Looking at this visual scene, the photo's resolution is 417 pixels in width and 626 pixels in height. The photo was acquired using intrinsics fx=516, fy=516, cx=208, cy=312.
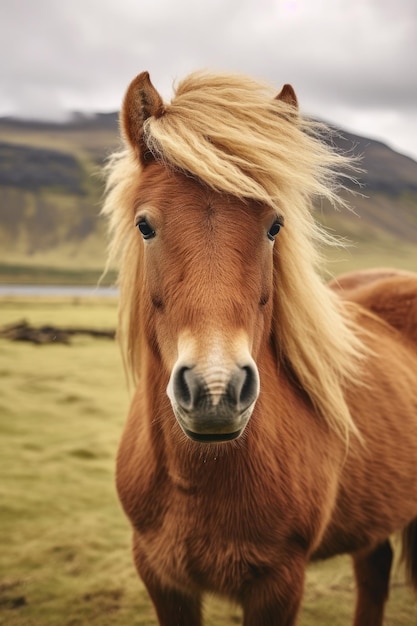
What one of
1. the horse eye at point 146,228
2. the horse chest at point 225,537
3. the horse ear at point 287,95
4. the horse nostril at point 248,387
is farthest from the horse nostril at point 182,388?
the horse ear at point 287,95

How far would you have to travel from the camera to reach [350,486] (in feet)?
7.78

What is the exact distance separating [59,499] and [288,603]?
3.31 m

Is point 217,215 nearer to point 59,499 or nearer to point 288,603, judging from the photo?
point 288,603

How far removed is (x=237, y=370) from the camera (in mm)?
1378

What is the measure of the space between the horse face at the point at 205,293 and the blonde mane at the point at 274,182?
0.09 metres

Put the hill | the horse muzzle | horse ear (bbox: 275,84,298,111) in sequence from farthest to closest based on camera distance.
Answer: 1. the hill
2. horse ear (bbox: 275,84,298,111)
3. the horse muzzle

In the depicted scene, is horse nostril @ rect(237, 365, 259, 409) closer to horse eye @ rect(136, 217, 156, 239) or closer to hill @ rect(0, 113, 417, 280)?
horse eye @ rect(136, 217, 156, 239)

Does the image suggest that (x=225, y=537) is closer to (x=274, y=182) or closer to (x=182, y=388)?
(x=182, y=388)

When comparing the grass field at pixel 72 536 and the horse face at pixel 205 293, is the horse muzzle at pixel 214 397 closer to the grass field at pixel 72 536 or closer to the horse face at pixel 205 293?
the horse face at pixel 205 293

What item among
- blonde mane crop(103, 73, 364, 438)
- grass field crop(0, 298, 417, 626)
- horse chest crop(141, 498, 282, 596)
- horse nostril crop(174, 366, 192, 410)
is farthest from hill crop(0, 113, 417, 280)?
horse nostril crop(174, 366, 192, 410)

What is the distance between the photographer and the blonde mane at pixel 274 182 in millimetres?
1759

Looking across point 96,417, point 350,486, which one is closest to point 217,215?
point 350,486

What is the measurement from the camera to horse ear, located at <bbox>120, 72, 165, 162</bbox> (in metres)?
1.85

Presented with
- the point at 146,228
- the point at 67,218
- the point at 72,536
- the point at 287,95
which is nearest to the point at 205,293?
the point at 146,228
